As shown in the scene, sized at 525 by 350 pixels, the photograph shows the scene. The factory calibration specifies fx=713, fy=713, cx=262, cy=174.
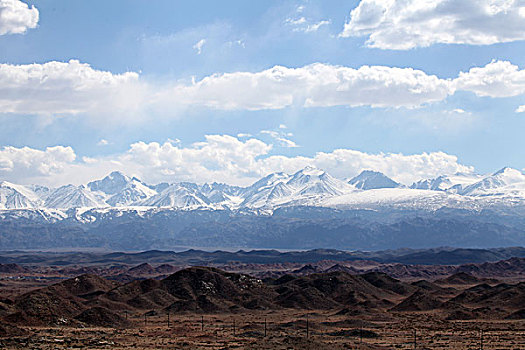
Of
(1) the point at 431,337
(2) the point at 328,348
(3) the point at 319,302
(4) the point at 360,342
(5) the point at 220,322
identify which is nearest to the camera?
(2) the point at 328,348

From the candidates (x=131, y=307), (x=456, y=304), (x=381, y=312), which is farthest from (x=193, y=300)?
(x=456, y=304)

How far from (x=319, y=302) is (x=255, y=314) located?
23.6 m

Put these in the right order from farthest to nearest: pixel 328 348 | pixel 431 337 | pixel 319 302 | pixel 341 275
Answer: pixel 341 275
pixel 319 302
pixel 431 337
pixel 328 348

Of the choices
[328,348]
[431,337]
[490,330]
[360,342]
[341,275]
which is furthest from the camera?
[341,275]

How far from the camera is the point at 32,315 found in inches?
4722

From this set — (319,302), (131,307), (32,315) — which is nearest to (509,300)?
(319,302)

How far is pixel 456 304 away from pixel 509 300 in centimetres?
1127

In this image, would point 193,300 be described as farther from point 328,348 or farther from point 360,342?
point 328,348

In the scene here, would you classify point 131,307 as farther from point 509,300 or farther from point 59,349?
point 509,300

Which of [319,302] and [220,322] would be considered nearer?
[220,322]

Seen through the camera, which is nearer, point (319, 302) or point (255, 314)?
point (255, 314)

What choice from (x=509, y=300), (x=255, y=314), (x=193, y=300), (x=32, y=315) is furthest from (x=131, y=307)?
(x=509, y=300)

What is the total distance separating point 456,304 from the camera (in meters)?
159

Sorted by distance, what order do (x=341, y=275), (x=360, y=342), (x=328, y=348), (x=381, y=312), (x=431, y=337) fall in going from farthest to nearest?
(x=341, y=275) → (x=381, y=312) → (x=431, y=337) → (x=360, y=342) → (x=328, y=348)
